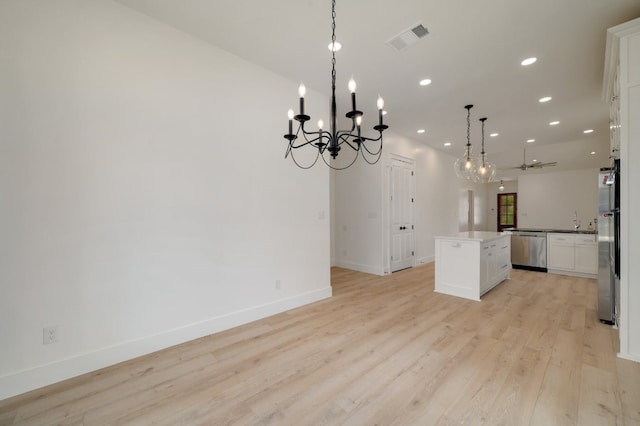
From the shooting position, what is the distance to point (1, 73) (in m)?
1.86

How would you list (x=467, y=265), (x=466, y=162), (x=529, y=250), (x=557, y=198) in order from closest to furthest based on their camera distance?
(x=467, y=265) < (x=466, y=162) < (x=529, y=250) < (x=557, y=198)

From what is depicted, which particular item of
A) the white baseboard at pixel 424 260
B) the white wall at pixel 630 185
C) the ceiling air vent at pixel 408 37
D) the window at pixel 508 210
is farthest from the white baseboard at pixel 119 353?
the window at pixel 508 210

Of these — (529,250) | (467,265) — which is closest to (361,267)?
(467,265)

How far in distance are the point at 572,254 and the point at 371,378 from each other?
5594 millimetres

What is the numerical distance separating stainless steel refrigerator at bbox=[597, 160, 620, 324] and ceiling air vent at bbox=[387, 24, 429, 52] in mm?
2208

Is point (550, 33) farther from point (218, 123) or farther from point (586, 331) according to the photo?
point (218, 123)

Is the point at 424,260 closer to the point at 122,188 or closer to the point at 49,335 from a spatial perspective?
the point at 122,188

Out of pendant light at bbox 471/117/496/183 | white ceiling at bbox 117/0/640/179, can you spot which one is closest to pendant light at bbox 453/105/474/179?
pendant light at bbox 471/117/496/183

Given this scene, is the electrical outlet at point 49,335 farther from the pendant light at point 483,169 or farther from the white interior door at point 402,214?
the pendant light at point 483,169

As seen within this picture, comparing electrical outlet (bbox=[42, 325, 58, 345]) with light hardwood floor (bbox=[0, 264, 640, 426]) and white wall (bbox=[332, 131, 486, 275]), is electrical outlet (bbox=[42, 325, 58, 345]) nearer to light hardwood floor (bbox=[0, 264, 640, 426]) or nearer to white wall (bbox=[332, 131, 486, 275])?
light hardwood floor (bbox=[0, 264, 640, 426])

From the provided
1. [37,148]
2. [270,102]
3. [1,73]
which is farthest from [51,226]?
[270,102]

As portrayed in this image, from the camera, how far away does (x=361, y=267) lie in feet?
19.1

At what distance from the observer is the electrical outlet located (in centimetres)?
199

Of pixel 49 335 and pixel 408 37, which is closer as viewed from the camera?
pixel 49 335
